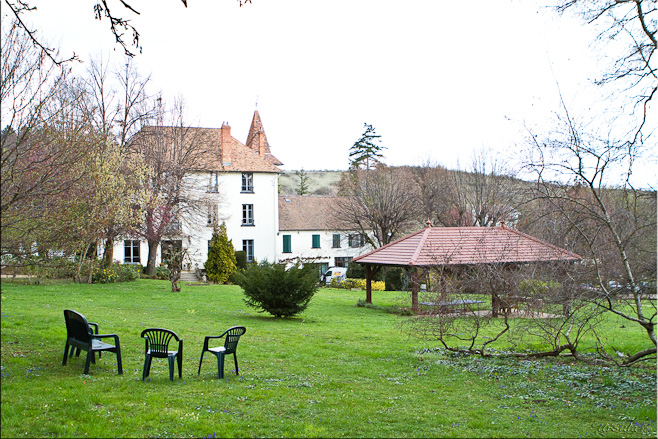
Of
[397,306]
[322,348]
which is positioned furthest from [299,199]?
[322,348]

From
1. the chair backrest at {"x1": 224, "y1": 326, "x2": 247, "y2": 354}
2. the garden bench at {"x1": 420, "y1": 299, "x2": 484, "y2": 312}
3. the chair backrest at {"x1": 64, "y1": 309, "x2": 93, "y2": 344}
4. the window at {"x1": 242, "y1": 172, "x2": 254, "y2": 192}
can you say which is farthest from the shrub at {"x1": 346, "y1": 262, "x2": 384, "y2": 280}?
the chair backrest at {"x1": 64, "y1": 309, "x2": 93, "y2": 344}

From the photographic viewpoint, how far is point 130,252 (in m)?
35.0

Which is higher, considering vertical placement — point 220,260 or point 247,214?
point 247,214

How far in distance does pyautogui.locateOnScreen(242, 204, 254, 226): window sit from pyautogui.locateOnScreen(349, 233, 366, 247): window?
760 centimetres

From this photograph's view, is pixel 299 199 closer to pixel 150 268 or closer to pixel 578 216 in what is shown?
pixel 150 268

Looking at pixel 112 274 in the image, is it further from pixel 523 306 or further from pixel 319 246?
pixel 523 306

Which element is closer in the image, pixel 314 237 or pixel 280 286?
pixel 280 286

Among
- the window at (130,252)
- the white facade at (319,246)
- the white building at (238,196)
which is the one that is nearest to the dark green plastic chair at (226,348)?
the white building at (238,196)

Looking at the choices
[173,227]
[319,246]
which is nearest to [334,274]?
[319,246]

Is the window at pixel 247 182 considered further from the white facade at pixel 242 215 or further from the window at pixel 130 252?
the window at pixel 130 252

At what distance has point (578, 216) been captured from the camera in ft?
27.3

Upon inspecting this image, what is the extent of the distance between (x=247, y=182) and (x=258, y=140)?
5368 mm

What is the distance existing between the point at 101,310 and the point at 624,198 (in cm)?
1372

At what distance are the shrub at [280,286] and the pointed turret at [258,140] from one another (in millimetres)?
26211
